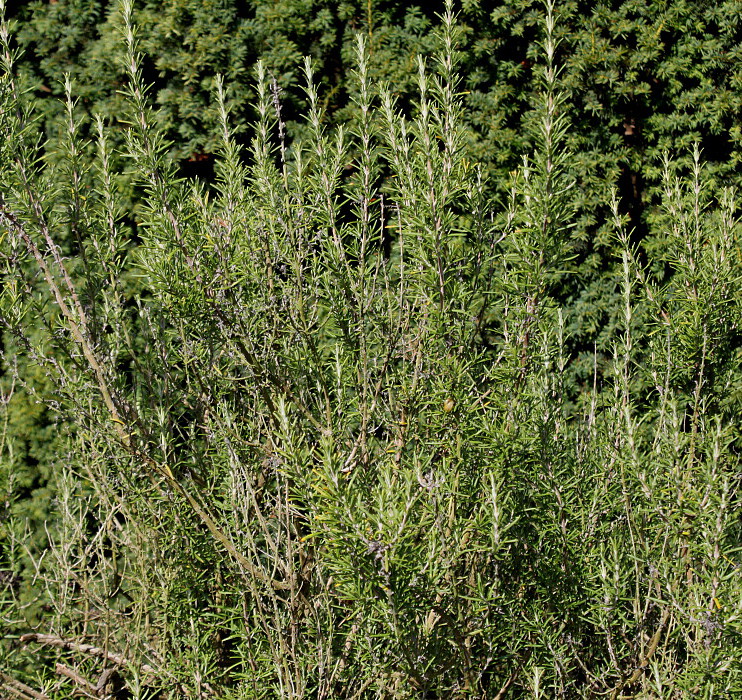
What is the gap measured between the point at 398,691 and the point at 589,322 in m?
2.92

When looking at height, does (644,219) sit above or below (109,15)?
below

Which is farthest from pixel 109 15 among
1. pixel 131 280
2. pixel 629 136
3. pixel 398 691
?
pixel 398 691

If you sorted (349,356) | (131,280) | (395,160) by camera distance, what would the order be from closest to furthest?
1. (395,160)
2. (349,356)
3. (131,280)

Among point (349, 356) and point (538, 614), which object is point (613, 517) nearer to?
point (538, 614)

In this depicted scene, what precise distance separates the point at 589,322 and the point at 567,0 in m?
1.84

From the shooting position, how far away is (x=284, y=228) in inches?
86.7

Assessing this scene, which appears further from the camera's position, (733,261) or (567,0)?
(567,0)

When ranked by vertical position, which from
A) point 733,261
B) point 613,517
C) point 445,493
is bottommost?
point 613,517

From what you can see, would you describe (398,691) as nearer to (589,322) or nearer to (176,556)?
(176,556)

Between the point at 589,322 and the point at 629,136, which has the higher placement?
the point at 629,136

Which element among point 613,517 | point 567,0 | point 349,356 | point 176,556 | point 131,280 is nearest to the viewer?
point 349,356

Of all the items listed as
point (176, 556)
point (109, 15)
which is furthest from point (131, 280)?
point (176, 556)

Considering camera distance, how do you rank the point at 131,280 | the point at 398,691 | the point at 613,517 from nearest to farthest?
the point at 398,691, the point at 613,517, the point at 131,280

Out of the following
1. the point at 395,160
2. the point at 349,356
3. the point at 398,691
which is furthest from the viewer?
the point at 349,356
